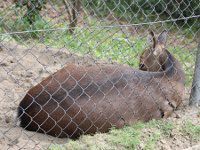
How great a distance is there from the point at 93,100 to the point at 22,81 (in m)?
1.37

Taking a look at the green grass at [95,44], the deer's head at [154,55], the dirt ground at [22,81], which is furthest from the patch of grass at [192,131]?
the green grass at [95,44]

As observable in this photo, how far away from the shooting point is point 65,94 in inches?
200

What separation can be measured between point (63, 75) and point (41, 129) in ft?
1.93

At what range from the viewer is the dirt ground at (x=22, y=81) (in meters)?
4.92

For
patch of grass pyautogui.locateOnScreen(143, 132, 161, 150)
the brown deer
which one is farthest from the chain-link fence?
patch of grass pyautogui.locateOnScreen(143, 132, 161, 150)

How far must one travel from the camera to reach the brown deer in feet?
16.6

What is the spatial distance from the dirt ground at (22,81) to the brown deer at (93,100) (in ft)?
0.51

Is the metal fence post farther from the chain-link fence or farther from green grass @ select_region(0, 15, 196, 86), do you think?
green grass @ select_region(0, 15, 196, 86)

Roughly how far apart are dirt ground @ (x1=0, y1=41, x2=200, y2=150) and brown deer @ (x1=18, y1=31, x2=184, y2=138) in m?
0.15

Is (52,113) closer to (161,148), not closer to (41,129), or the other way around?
(41,129)

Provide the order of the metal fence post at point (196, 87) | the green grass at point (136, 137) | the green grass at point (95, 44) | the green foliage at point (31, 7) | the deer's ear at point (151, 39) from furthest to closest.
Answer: the green foliage at point (31, 7)
the green grass at point (95, 44)
the deer's ear at point (151, 39)
the metal fence post at point (196, 87)
the green grass at point (136, 137)

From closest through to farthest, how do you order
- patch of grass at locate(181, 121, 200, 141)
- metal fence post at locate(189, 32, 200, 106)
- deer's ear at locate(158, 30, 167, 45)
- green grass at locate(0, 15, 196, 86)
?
patch of grass at locate(181, 121, 200, 141), metal fence post at locate(189, 32, 200, 106), deer's ear at locate(158, 30, 167, 45), green grass at locate(0, 15, 196, 86)

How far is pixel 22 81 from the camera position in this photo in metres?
6.23

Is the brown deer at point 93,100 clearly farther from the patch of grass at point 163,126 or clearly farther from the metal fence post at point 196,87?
the metal fence post at point 196,87
